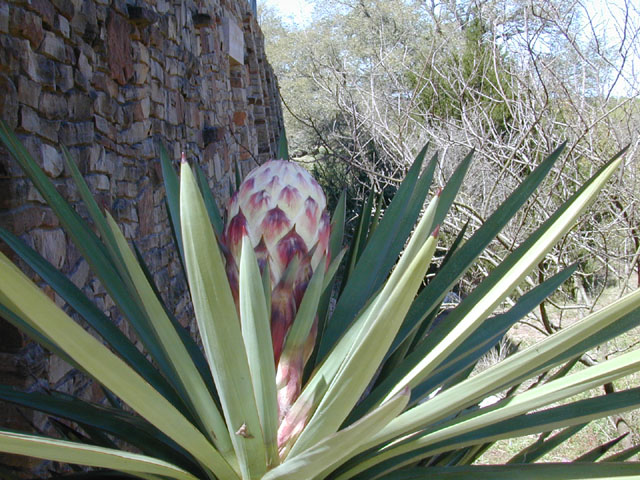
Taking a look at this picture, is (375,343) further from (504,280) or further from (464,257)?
(464,257)

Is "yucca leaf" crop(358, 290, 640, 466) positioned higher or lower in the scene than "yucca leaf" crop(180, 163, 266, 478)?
lower

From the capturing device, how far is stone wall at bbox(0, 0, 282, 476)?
1625 mm

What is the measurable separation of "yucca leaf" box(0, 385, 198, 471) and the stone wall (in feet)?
2.59

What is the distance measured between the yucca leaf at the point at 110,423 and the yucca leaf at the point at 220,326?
0.22m

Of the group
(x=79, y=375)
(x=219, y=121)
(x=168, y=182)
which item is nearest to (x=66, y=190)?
(x=79, y=375)

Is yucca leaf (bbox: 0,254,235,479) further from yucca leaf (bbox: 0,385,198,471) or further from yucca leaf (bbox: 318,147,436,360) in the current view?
yucca leaf (bbox: 318,147,436,360)

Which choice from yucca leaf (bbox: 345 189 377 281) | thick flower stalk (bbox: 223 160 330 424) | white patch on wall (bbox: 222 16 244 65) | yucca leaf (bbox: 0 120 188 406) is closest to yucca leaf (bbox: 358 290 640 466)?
thick flower stalk (bbox: 223 160 330 424)

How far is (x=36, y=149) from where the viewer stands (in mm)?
1712

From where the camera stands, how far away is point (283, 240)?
88 cm

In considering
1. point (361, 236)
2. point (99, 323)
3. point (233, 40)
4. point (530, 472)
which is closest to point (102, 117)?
point (361, 236)

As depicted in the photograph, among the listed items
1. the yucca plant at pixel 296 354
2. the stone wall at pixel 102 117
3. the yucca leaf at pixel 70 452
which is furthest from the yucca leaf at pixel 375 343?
the stone wall at pixel 102 117

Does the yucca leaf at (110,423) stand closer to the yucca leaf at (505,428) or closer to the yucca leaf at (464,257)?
the yucca leaf at (505,428)

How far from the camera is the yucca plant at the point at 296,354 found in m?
0.62

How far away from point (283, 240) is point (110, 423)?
14.8 inches
